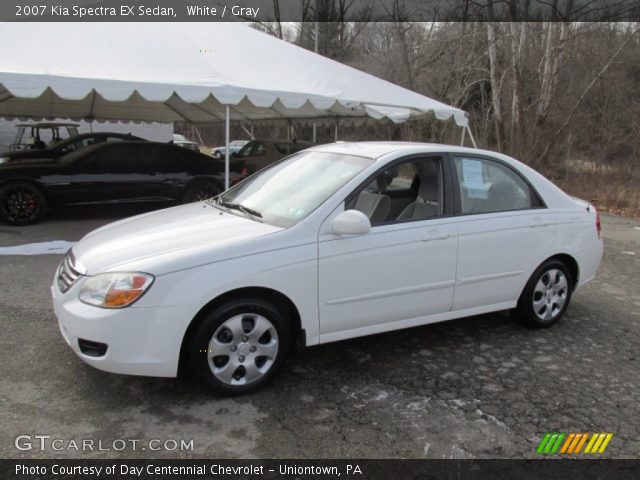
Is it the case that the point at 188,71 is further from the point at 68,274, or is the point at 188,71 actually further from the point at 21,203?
the point at 68,274

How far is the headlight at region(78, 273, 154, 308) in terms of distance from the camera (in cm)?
297

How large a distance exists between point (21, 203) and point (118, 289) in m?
6.68

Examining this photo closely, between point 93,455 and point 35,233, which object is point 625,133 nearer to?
point 35,233

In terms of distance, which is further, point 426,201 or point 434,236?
point 426,201

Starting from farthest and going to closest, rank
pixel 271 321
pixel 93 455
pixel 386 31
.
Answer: pixel 386 31
pixel 271 321
pixel 93 455

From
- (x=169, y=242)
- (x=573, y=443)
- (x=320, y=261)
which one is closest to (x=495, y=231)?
(x=320, y=261)

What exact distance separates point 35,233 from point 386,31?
2417cm

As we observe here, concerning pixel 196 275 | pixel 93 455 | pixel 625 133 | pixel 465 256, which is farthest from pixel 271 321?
pixel 625 133

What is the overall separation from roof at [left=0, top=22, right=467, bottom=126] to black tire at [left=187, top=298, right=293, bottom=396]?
522 centimetres

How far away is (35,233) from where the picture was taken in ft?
26.5

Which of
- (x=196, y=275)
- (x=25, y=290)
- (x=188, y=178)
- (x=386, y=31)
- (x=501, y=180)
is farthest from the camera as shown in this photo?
(x=386, y=31)

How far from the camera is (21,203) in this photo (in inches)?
334

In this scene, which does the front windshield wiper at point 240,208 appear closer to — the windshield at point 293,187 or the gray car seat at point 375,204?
the windshield at point 293,187

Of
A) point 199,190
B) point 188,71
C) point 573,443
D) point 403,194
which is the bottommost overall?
point 573,443
